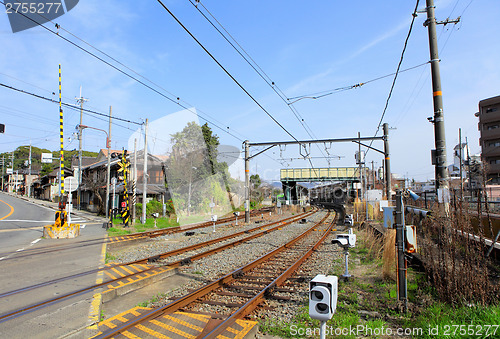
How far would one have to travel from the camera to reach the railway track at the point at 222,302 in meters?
4.52

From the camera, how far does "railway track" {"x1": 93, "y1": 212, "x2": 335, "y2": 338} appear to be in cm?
452

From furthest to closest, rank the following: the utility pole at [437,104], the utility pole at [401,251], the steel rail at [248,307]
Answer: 1. the utility pole at [437,104]
2. the utility pole at [401,251]
3. the steel rail at [248,307]

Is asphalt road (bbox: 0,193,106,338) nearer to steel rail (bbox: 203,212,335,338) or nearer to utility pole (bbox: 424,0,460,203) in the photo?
steel rail (bbox: 203,212,335,338)

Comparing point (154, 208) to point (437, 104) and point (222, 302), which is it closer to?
point (222, 302)

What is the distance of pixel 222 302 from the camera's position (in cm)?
588

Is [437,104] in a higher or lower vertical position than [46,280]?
higher

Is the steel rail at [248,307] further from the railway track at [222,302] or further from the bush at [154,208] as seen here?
the bush at [154,208]

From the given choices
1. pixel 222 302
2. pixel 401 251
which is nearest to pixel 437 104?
pixel 401 251

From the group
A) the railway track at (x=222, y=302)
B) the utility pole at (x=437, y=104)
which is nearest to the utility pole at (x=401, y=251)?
the utility pole at (x=437, y=104)

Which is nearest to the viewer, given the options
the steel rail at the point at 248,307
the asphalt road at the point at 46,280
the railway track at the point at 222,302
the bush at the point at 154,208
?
the steel rail at the point at 248,307

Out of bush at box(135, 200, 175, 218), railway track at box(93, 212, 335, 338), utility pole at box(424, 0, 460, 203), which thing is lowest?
railway track at box(93, 212, 335, 338)

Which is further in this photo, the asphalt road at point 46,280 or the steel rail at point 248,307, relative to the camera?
the asphalt road at point 46,280

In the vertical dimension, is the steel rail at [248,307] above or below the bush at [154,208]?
below

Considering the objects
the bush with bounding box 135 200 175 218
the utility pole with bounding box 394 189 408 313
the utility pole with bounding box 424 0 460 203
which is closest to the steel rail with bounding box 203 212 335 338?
the utility pole with bounding box 394 189 408 313
